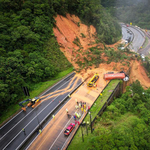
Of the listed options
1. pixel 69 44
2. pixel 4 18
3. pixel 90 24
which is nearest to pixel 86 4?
pixel 90 24

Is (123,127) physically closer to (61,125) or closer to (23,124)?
(61,125)

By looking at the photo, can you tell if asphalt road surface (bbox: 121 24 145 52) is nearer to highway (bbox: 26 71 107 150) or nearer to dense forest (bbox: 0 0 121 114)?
dense forest (bbox: 0 0 121 114)

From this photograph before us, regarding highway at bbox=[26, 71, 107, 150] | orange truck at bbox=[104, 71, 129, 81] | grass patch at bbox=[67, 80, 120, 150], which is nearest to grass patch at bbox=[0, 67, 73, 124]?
highway at bbox=[26, 71, 107, 150]

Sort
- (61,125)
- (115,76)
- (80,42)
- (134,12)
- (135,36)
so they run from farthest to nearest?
(134,12) < (135,36) < (80,42) < (115,76) < (61,125)

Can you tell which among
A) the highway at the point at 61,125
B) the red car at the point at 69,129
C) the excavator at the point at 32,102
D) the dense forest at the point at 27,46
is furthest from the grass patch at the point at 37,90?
the red car at the point at 69,129

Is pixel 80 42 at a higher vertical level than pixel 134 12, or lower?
lower

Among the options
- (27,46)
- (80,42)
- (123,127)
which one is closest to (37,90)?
(27,46)
